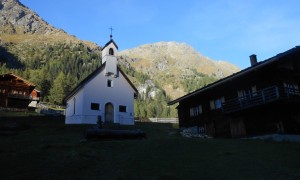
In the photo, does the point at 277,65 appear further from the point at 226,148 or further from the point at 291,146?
the point at 226,148

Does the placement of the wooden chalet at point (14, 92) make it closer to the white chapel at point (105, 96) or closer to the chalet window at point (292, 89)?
the white chapel at point (105, 96)

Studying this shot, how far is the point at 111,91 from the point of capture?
4519 cm

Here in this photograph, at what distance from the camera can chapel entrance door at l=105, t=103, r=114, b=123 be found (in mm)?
44019

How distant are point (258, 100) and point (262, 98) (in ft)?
2.24

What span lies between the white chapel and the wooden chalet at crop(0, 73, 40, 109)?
28957mm

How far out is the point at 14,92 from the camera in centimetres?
7169

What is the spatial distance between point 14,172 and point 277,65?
25.9 m

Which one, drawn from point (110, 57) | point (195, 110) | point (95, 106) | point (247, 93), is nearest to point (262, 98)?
point (247, 93)

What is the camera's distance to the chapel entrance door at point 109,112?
4402cm

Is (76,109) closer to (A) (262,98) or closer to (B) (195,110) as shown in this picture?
(B) (195,110)

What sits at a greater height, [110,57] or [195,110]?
[110,57]

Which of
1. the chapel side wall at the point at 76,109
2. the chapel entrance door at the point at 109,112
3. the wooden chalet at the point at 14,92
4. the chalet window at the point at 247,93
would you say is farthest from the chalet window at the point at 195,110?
the wooden chalet at the point at 14,92

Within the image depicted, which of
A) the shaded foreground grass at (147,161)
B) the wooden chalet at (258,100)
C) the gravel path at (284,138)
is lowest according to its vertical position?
the shaded foreground grass at (147,161)

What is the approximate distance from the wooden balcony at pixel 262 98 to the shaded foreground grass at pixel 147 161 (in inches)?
265
